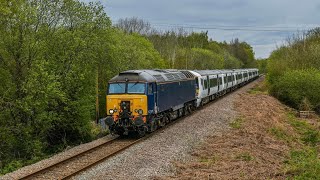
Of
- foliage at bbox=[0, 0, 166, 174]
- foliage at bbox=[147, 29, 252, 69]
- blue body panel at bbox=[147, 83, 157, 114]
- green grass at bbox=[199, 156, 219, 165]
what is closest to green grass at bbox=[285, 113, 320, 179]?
green grass at bbox=[199, 156, 219, 165]

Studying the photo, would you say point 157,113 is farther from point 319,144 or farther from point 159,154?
point 319,144

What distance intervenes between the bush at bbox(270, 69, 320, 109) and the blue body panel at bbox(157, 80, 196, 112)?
1412cm

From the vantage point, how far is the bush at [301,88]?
122 ft

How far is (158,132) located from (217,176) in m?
8.46

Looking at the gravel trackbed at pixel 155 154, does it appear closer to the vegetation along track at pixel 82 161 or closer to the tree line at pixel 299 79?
the vegetation along track at pixel 82 161

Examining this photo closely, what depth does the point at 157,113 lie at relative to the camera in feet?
66.2

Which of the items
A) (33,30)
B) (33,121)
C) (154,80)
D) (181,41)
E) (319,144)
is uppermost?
(181,41)

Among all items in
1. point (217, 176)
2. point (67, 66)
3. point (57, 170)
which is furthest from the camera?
point (67, 66)

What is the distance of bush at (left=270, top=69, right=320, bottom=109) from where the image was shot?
37.1m

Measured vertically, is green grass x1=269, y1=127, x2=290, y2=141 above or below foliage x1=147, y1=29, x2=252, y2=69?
below

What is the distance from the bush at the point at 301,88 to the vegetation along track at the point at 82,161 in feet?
78.8

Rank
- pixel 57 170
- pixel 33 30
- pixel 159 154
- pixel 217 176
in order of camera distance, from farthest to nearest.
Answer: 1. pixel 33 30
2. pixel 159 154
3. pixel 57 170
4. pixel 217 176

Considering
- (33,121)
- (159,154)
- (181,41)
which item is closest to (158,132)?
(159,154)

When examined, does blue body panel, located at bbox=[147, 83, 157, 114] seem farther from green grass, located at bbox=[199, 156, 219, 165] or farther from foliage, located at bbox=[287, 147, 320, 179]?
foliage, located at bbox=[287, 147, 320, 179]
